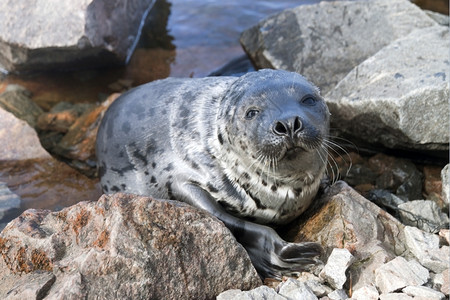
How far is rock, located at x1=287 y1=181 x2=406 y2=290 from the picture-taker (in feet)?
10.9

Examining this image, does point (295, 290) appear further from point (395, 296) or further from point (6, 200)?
point (6, 200)

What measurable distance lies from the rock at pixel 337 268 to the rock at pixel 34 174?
2252 millimetres

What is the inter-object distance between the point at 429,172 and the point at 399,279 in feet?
6.81

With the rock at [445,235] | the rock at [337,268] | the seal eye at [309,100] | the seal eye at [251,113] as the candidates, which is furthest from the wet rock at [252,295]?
the rock at [445,235]

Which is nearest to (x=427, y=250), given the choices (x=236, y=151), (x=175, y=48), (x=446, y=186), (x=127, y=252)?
(x=446, y=186)

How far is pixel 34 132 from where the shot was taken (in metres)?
5.32

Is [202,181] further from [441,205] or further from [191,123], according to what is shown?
[441,205]

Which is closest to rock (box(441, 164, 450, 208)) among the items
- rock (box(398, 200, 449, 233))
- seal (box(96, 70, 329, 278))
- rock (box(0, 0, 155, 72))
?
rock (box(398, 200, 449, 233))

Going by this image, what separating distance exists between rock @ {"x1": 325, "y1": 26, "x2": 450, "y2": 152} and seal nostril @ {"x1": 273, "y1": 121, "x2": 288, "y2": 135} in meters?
1.48

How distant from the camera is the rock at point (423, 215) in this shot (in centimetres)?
408

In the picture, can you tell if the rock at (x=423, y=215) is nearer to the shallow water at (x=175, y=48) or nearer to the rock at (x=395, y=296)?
the rock at (x=395, y=296)

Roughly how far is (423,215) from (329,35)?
8.34 feet

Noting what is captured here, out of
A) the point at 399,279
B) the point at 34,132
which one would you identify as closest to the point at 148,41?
the point at 34,132

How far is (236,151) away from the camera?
148 inches
